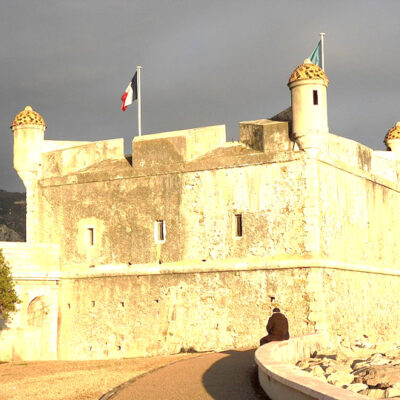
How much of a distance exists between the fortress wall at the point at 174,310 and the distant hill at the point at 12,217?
106 ft

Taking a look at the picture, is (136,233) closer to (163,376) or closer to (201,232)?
(201,232)

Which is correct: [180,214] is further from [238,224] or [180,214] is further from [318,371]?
[318,371]

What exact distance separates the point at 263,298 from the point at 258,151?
4.16 m

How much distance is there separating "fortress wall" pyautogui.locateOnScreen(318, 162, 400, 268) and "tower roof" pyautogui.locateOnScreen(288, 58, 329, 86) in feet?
7.81

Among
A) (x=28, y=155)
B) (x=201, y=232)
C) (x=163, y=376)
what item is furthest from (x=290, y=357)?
(x=28, y=155)

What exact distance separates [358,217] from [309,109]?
4.49m

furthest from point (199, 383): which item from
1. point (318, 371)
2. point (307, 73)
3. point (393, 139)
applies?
point (393, 139)

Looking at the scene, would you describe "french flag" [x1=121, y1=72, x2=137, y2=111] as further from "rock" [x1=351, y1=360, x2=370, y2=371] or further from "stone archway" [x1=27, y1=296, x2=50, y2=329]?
"rock" [x1=351, y1=360, x2=370, y2=371]

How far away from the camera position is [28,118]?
26.2 m

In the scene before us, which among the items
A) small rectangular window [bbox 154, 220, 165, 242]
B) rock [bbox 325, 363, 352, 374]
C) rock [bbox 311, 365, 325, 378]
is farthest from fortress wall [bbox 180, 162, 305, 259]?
rock [bbox 311, 365, 325, 378]

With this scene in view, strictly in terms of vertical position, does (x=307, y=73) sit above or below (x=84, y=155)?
above

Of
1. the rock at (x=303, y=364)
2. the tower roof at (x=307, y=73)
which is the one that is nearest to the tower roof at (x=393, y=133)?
the tower roof at (x=307, y=73)

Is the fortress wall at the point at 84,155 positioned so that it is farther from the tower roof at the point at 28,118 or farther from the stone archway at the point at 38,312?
the stone archway at the point at 38,312

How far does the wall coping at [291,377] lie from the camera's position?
905cm
